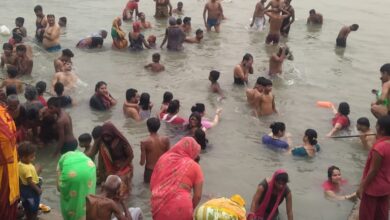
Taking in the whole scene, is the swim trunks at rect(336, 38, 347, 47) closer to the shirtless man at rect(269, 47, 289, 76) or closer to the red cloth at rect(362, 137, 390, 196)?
the shirtless man at rect(269, 47, 289, 76)

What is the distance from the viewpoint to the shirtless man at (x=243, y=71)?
1198cm

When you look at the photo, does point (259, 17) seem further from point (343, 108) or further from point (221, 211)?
point (221, 211)

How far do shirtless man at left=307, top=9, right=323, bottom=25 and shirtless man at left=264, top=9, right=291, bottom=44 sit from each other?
11.5ft

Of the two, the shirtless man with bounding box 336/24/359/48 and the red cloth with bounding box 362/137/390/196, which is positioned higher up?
the shirtless man with bounding box 336/24/359/48

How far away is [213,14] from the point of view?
16984 mm

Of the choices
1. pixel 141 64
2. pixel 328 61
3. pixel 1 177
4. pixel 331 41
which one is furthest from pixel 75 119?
pixel 331 41

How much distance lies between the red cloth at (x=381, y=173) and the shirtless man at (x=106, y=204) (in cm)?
288

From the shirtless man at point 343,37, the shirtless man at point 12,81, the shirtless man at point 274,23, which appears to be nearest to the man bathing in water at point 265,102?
the shirtless man at point 12,81

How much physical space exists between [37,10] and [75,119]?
6074 mm

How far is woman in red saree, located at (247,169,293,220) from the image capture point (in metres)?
6.36

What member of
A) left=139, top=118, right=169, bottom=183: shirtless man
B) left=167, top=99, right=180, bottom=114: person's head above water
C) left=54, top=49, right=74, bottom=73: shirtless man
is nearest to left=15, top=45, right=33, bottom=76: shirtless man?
left=54, top=49, right=74, bottom=73: shirtless man

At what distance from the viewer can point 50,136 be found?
830 cm

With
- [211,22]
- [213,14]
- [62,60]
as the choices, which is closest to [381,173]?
[62,60]

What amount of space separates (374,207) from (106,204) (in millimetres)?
3262
